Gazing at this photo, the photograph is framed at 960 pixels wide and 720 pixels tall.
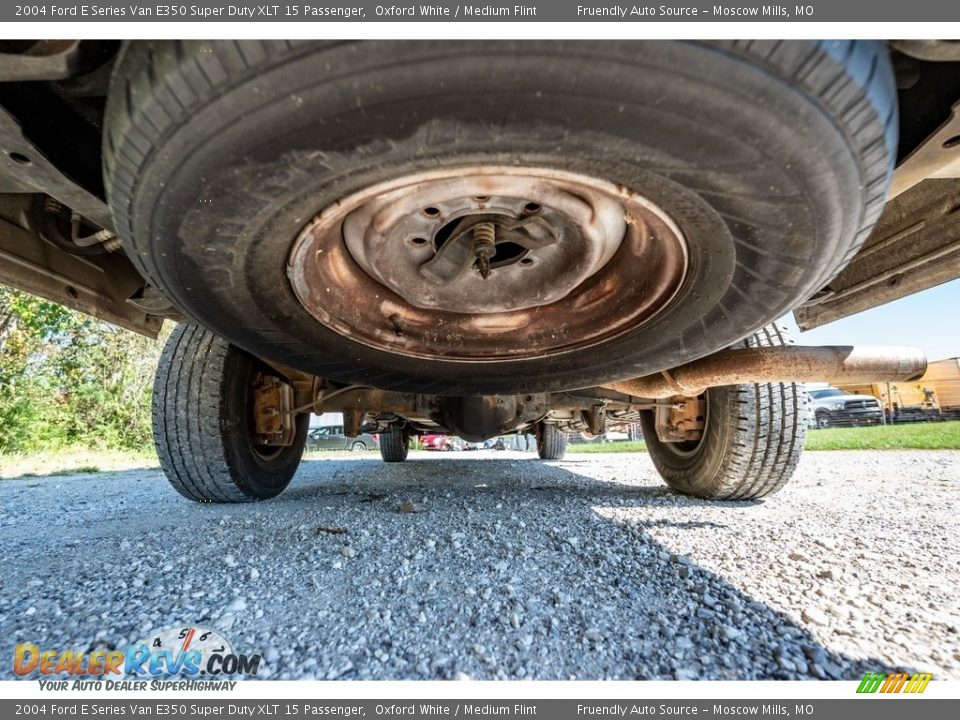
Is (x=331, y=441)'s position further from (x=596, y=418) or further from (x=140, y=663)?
(x=140, y=663)

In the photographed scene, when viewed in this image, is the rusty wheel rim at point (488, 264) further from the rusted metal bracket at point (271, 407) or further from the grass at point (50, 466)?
the grass at point (50, 466)

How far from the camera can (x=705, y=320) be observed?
1.20 m

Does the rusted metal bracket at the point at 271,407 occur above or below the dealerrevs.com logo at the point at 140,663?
above

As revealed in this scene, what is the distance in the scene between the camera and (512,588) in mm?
992

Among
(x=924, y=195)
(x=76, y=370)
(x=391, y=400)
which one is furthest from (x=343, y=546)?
(x=76, y=370)

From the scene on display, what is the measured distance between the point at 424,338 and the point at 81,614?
1.00 m

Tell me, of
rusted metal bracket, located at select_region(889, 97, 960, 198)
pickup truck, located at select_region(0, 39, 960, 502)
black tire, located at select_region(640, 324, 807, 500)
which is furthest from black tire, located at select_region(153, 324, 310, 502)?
rusted metal bracket, located at select_region(889, 97, 960, 198)

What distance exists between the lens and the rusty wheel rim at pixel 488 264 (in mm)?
979

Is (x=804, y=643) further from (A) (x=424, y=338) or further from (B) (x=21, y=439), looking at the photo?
(B) (x=21, y=439)

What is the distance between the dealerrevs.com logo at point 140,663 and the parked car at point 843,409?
52.6ft

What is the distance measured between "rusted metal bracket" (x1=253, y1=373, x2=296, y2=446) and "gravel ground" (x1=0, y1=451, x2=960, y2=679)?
15.3 inches

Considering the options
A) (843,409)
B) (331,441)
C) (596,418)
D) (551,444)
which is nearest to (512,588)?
(596,418)

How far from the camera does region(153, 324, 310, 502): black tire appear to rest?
75.1 inches

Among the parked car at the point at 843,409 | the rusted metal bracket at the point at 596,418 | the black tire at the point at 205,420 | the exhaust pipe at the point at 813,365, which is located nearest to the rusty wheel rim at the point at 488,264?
the exhaust pipe at the point at 813,365
